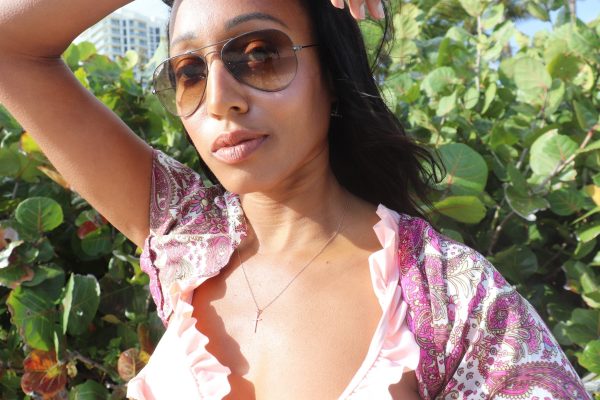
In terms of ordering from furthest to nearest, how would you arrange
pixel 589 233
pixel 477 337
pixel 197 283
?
pixel 589 233
pixel 197 283
pixel 477 337

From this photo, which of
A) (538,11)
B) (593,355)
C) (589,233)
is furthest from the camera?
(538,11)

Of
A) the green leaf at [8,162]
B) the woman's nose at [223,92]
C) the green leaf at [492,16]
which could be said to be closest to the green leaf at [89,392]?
the green leaf at [8,162]

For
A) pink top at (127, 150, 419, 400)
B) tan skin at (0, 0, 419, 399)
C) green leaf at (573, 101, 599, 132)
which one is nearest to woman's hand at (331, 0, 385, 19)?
tan skin at (0, 0, 419, 399)

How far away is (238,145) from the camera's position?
1.32m

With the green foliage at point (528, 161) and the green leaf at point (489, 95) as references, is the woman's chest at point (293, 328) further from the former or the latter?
the green leaf at point (489, 95)

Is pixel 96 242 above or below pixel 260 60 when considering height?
below

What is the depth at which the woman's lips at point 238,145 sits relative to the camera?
1.31 m

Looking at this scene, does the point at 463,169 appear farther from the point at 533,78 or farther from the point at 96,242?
the point at 96,242

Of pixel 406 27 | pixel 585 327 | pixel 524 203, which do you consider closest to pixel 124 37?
pixel 406 27

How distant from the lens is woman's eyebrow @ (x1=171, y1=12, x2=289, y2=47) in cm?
132

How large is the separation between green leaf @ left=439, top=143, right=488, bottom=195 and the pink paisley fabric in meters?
0.49

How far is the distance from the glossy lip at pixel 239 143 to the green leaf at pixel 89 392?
89cm

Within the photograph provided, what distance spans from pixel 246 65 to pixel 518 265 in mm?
1088

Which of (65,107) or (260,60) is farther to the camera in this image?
(65,107)
